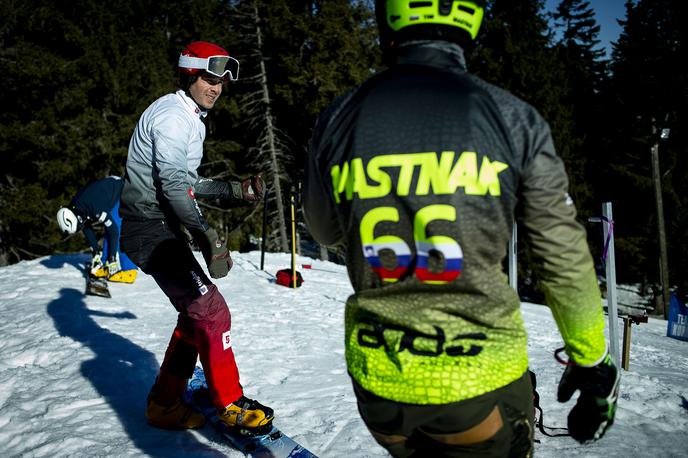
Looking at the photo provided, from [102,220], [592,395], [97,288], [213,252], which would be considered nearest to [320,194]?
[592,395]

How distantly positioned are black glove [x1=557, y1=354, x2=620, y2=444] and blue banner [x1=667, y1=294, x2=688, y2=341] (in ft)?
30.5

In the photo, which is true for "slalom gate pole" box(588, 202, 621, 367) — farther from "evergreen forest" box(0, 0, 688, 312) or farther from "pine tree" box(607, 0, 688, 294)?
"pine tree" box(607, 0, 688, 294)

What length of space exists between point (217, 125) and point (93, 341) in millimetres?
18992

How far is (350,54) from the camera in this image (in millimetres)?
20828

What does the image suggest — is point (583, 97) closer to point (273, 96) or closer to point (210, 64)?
point (273, 96)

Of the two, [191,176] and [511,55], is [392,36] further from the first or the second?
[511,55]

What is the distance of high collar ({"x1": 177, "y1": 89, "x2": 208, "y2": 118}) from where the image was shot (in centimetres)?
313

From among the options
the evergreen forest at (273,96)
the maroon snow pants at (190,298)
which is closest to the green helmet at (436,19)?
the maroon snow pants at (190,298)

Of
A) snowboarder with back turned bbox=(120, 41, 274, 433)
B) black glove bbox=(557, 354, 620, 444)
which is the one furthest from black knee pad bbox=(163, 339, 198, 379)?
black glove bbox=(557, 354, 620, 444)

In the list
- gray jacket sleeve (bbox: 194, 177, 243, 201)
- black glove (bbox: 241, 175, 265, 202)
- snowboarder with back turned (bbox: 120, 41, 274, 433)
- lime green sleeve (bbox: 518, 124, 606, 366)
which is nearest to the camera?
lime green sleeve (bbox: 518, 124, 606, 366)

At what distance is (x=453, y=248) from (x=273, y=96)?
22.0 m

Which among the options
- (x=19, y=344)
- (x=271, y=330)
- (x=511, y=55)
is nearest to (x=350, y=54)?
(x=511, y=55)

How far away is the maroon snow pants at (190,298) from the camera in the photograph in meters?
3.10

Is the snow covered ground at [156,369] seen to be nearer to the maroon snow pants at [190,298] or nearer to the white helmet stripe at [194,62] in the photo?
the maroon snow pants at [190,298]
